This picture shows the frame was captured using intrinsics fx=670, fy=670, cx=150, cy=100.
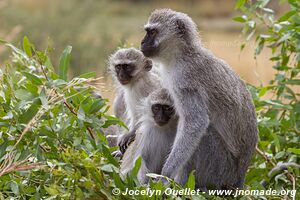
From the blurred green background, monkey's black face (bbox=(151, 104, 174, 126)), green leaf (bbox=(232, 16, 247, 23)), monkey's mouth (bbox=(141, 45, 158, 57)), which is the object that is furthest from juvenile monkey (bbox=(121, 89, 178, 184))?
the blurred green background

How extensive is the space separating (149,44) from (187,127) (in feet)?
2.67

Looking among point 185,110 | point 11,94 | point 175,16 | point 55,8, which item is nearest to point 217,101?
point 185,110

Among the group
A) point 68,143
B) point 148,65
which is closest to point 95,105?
point 68,143

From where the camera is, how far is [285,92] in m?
5.66

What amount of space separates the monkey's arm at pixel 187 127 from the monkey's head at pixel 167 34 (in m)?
0.44

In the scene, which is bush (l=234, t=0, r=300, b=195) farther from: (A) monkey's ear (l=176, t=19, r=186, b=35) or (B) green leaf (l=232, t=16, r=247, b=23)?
(A) monkey's ear (l=176, t=19, r=186, b=35)

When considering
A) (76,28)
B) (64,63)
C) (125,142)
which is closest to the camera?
(64,63)

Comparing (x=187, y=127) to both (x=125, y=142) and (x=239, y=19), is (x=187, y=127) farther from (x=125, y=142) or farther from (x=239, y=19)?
(x=239, y=19)

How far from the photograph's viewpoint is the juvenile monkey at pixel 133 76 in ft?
20.4

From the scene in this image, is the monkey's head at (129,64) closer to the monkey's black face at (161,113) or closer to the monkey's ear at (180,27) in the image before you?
the monkey's ear at (180,27)

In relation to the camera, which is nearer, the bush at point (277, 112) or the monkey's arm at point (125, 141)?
the bush at point (277, 112)

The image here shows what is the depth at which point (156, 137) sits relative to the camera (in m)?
5.12

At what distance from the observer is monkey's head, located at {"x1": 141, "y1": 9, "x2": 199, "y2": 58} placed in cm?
522

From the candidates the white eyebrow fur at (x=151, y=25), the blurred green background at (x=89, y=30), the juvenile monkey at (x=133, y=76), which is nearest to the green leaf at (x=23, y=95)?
the white eyebrow fur at (x=151, y=25)
